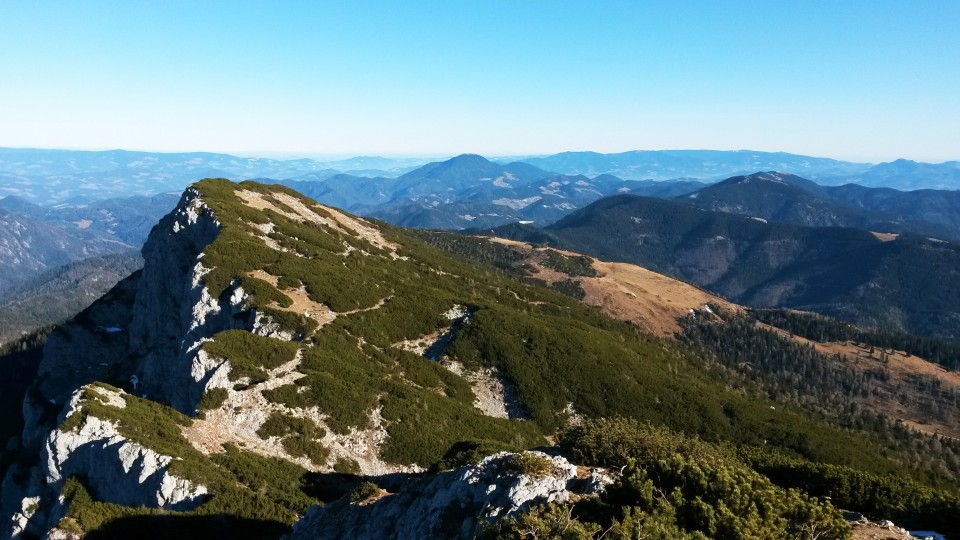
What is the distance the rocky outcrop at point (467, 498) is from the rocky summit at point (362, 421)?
101 mm

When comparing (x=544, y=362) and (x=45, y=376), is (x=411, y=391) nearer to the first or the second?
(x=544, y=362)

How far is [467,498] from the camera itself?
65.5ft

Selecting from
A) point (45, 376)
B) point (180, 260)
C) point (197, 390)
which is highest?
point (180, 260)

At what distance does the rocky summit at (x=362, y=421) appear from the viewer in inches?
741

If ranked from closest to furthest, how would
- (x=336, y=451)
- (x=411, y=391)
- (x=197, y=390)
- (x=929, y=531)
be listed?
(x=929, y=531) < (x=336, y=451) < (x=197, y=390) < (x=411, y=391)

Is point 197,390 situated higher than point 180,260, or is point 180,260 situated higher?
point 180,260

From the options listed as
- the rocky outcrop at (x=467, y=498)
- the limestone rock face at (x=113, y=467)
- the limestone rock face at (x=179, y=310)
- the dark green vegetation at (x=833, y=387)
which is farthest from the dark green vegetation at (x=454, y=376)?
the rocky outcrop at (x=467, y=498)

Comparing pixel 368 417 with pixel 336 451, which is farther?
pixel 368 417

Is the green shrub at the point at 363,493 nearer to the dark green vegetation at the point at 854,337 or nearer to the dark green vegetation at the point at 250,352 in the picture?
the dark green vegetation at the point at 250,352

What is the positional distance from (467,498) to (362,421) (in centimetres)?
3094

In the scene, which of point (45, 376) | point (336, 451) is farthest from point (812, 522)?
point (45, 376)

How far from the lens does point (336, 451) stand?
149ft

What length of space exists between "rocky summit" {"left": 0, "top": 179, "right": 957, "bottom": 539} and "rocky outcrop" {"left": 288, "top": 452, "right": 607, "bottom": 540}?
0.33ft

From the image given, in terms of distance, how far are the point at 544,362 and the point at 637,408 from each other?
13404 millimetres
